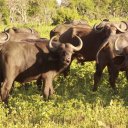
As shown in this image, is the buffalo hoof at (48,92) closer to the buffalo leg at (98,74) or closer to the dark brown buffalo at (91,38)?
the dark brown buffalo at (91,38)

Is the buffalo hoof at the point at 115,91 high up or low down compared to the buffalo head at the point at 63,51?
down

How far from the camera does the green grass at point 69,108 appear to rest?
6.88m

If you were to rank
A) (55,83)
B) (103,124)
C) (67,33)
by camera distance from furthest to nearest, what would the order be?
(67,33), (55,83), (103,124)

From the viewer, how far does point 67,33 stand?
11867mm

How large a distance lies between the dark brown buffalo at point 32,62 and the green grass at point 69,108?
1.31 feet

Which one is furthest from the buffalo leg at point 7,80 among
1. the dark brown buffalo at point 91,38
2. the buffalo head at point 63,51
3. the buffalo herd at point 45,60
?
the dark brown buffalo at point 91,38

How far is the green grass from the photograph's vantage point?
6.88 meters

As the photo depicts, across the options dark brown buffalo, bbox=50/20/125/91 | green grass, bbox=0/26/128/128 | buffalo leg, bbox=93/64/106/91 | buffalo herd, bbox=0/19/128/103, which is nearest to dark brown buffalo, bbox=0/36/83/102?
buffalo herd, bbox=0/19/128/103

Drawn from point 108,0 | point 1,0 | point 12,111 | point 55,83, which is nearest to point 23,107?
point 12,111

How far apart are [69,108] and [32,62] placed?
168 centimetres

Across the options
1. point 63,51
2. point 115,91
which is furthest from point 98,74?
point 63,51

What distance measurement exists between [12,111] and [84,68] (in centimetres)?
399

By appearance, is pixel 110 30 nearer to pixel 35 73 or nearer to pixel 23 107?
pixel 35 73

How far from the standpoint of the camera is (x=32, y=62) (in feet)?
28.5
